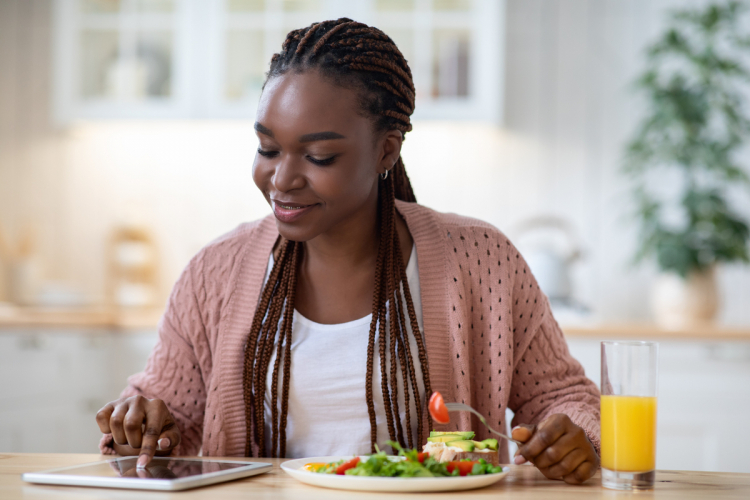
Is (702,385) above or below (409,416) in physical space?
below

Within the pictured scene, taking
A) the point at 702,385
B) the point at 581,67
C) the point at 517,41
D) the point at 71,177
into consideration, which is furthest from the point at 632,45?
the point at 71,177

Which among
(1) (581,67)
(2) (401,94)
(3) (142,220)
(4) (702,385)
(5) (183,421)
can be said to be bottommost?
(4) (702,385)

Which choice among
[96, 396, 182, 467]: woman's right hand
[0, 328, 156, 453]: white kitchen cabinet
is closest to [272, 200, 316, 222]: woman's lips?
[96, 396, 182, 467]: woman's right hand

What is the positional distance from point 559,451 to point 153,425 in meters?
0.50

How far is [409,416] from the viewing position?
45.6 inches

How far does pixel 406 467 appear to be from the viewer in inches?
31.5

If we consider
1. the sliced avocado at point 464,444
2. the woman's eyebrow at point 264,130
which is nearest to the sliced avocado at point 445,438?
the sliced avocado at point 464,444

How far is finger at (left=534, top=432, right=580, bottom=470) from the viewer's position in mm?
876

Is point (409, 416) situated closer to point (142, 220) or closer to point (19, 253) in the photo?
point (142, 220)

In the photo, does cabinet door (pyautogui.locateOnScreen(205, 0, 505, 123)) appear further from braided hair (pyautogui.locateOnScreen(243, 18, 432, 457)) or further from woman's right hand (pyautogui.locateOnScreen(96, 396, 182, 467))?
woman's right hand (pyautogui.locateOnScreen(96, 396, 182, 467))

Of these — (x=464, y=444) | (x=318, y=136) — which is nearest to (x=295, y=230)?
(x=318, y=136)

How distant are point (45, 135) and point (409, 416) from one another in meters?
2.43

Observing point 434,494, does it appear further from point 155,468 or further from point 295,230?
point 295,230

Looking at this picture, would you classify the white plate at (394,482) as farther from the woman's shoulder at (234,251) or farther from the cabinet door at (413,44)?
the cabinet door at (413,44)
